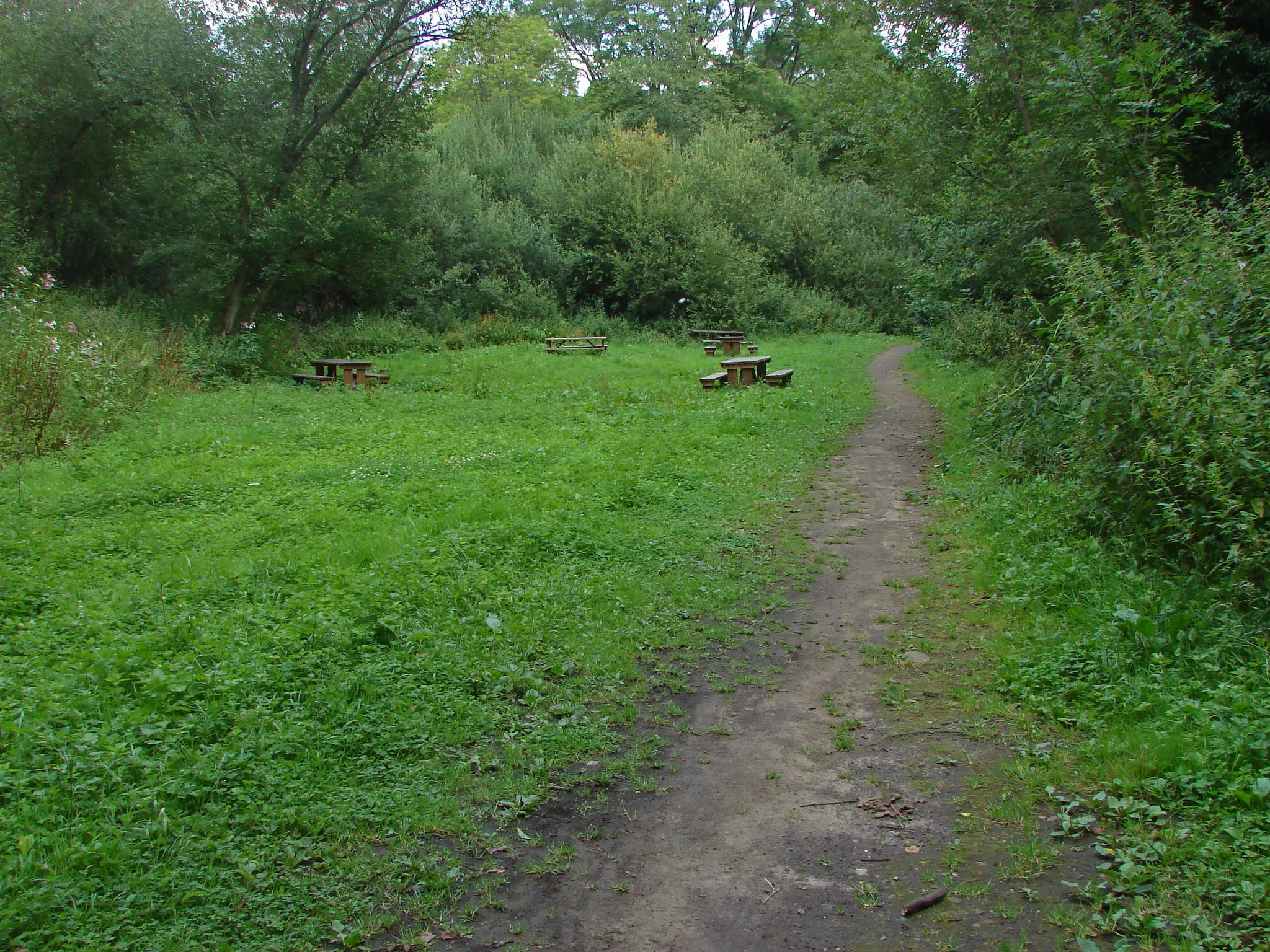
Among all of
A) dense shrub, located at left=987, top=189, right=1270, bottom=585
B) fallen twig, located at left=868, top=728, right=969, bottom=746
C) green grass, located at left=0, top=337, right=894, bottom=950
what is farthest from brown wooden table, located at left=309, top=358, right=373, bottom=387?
Answer: fallen twig, located at left=868, top=728, right=969, bottom=746

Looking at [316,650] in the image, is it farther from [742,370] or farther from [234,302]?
[234,302]

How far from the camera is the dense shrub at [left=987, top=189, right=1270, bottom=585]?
197 inches

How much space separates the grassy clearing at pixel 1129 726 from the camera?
10.2 feet

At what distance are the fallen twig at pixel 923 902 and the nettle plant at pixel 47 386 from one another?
9922mm

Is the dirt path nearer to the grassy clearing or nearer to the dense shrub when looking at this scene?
the grassy clearing

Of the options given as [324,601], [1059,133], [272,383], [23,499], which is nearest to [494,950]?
[324,601]

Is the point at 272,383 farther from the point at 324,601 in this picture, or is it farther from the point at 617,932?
the point at 617,932

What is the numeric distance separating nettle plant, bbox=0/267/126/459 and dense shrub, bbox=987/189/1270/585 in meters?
10.2

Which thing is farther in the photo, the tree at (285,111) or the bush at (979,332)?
the tree at (285,111)

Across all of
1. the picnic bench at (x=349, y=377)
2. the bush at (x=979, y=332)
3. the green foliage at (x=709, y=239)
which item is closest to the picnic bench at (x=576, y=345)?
the green foliage at (x=709, y=239)

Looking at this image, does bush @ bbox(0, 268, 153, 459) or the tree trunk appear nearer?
bush @ bbox(0, 268, 153, 459)

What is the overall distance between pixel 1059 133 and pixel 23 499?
1081 centimetres

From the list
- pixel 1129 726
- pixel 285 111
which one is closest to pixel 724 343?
pixel 285 111

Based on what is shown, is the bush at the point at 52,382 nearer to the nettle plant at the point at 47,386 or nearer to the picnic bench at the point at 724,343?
the nettle plant at the point at 47,386
